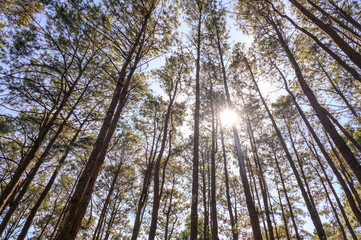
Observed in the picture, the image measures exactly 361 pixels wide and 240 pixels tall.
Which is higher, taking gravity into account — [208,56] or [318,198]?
[208,56]

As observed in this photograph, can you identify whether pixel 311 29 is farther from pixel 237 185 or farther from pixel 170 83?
pixel 237 185

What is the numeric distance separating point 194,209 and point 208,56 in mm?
9007

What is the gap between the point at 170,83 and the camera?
10867 millimetres

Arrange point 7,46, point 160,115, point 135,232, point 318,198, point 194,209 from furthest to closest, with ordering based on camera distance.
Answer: point 318,198 < point 160,115 < point 135,232 < point 194,209 < point 7,46

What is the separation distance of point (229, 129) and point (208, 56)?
20.9 ft

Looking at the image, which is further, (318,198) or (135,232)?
(318,198)

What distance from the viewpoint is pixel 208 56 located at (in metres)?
10.6

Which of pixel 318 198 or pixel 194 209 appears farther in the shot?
pixel 318 198

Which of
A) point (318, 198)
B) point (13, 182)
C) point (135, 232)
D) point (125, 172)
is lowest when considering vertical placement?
point (135, 232)

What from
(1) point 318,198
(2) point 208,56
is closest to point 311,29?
(2) point 208,56

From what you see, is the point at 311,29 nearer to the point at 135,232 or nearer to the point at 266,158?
the point at 266,158

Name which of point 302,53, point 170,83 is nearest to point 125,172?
point 170,83

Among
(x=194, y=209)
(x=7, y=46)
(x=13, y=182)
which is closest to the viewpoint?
(x=13, y=182)

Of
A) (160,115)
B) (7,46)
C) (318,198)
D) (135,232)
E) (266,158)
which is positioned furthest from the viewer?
(266,158)
